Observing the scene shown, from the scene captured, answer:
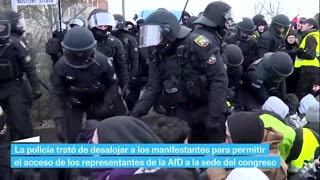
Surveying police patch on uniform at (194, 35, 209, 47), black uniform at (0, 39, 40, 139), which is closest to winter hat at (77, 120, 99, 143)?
police patch on uniform at (194, 35, 209, 47)

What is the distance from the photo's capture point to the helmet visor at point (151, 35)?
13.8 feet

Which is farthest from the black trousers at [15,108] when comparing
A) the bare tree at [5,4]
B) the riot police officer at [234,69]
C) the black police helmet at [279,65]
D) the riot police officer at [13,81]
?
the black police helmet at [279,65]

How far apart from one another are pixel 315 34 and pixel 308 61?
546 mm

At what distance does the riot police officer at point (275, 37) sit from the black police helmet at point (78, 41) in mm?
3375

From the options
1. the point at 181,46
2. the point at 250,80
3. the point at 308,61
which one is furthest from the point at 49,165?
the point at 308,61

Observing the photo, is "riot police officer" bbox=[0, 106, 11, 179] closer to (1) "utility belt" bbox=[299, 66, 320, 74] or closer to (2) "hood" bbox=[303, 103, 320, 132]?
(2) "hood" bbox=[303, 103, 320, 132]

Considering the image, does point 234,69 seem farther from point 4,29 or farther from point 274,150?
point 4,29

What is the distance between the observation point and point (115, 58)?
6.32m

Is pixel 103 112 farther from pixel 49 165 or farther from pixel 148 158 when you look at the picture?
pixel 148 158

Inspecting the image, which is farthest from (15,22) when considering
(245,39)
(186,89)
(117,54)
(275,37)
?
(275,37)

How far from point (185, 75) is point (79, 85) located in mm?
1009

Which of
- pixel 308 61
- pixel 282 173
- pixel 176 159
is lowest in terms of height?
pixel 308 61

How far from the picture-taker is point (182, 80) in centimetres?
→ 431

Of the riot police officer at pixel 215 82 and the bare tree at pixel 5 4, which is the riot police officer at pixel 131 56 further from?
the riot police officer at pixel 215 82
